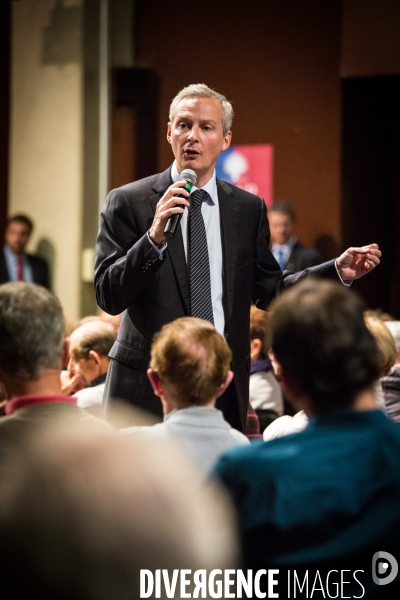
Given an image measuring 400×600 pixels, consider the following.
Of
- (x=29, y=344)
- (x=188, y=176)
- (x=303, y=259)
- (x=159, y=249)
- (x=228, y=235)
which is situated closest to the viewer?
(x=29, y=344)

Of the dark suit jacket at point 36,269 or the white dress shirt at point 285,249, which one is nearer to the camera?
the white dress shirt at point 285,249

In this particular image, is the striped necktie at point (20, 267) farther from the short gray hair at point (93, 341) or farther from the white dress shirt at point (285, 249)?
the short gray hair at point (93, 341)

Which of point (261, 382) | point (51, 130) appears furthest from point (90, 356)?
point (51, 130)

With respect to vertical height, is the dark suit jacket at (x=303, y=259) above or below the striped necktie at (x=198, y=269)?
below

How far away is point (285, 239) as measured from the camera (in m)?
6.72

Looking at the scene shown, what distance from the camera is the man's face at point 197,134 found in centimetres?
247

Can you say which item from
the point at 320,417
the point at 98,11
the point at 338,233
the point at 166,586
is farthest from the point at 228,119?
the point at 98,11

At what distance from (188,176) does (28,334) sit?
102cm

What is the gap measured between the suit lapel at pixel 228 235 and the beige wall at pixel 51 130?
4.81 m

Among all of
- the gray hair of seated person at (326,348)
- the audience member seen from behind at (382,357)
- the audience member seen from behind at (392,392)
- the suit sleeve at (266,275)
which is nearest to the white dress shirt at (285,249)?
the audience member seen from behind at (382,357)

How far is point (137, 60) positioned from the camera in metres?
7.51

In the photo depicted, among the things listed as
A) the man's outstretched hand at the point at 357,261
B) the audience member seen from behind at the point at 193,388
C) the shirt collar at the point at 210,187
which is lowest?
the audience member seen from behind at the point at 193,388

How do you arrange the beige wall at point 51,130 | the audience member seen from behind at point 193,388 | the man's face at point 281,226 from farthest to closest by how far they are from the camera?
the beige wall at point 51,130 → the man's face at point 281,226 → the audience member seen from behind at point 193,388

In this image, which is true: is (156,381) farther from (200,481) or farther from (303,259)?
(303,259)
